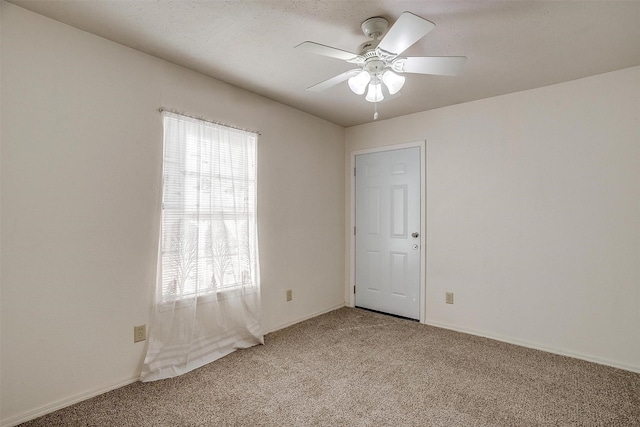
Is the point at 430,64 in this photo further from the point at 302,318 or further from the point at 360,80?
the point at 302,318

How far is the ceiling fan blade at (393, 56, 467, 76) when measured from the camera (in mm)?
1804

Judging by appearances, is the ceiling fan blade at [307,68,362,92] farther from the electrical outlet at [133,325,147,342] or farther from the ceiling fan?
the electrical outlet at [133,325,147,342]

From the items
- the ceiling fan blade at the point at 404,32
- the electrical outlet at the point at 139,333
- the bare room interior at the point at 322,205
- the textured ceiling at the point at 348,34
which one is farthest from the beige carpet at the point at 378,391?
the textured ceiling at the point at 348,34

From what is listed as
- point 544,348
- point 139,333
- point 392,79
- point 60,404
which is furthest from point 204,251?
point 544,348

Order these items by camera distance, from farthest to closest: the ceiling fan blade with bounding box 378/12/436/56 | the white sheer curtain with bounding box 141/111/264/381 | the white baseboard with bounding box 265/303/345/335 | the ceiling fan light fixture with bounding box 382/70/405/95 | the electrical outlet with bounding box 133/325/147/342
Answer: the white baseboard with bounding box 265/303/345/335, the white sheer curtain with bounding box 141/111/264/381, the electrical outlet with bounding box 133/325/147/342, the ceiling fan light fixture with bounding box 382/70/405/95, the ceiling fan blade with bounding box 378/12/436/56

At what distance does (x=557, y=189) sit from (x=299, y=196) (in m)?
2.46

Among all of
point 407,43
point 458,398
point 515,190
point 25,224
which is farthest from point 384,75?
point 25,224

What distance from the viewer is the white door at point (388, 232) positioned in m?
3.69

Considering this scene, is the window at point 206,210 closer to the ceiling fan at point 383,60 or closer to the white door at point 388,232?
the ceiling fan at point 383,60

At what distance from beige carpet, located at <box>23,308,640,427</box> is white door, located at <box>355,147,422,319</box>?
0.87 metres

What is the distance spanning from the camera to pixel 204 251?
2.65 meters

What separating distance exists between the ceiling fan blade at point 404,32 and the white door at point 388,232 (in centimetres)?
207

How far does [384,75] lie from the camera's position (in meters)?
1.99

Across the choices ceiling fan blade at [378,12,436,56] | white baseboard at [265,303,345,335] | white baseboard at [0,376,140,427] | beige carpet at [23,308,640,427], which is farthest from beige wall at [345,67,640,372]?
white baseboard at [0,376,140,427]
